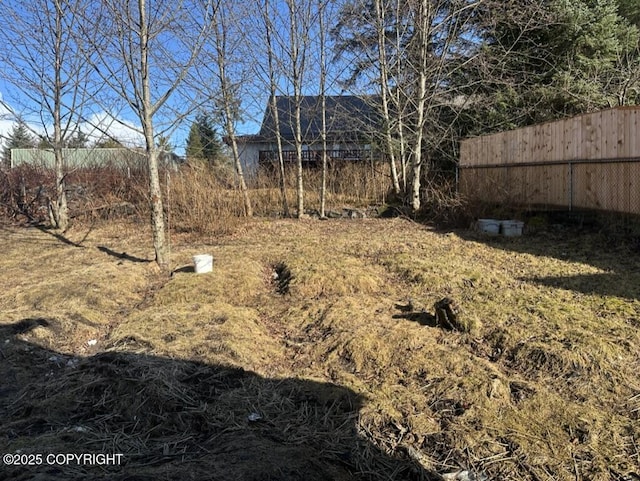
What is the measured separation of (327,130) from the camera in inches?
520

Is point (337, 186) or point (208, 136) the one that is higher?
point (208, 136)

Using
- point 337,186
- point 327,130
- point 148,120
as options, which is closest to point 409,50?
point 327,130

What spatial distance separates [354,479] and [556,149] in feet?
28.4

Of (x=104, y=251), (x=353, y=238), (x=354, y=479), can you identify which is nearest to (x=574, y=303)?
(x=354, y=479)

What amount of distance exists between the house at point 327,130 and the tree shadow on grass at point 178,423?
8.86m

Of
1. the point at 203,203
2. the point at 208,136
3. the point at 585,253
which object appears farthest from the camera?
the point at 208,136

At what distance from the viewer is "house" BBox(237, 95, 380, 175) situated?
12.7 meters

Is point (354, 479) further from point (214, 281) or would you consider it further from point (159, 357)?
point (214, 281)

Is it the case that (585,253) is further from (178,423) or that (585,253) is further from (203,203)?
(203,203)

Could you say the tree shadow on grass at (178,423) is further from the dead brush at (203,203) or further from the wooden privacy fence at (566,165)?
the wooden privacy fence at (566,165)

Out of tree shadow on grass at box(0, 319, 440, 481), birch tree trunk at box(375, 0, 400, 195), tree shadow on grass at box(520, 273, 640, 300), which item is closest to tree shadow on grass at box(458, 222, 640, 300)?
tree shadow on grass at box(520, 273, 640, 300)

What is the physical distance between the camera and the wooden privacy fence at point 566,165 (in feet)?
24.4

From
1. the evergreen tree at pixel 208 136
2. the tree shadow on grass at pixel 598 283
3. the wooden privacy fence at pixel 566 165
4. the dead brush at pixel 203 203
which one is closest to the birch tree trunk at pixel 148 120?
the evergreen tree at pixel 208 136

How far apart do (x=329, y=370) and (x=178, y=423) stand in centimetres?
117
